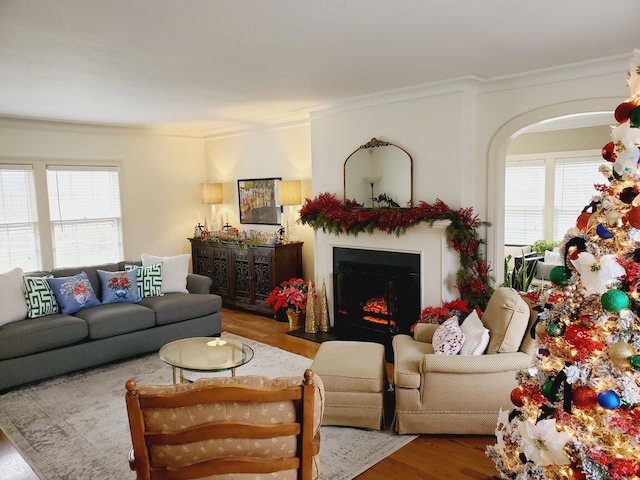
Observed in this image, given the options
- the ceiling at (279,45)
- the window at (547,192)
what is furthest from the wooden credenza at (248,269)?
the window at (547,192)

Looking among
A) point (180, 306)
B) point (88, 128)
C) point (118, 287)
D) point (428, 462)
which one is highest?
point (88, 128)

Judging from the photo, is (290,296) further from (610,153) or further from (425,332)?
(610,153)

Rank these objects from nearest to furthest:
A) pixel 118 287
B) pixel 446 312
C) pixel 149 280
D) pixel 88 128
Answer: pixel 446 312, pixel 118 287, pixel 149 280, pixel 88 128

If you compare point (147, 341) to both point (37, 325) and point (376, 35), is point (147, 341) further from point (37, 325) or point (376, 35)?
point (376, 35)

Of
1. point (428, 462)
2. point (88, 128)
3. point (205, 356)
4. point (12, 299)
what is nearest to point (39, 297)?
point (12, 299)

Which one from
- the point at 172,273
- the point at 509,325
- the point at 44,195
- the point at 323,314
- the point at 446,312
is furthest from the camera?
the point at 44,195

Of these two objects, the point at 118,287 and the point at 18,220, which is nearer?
the point at 118,287

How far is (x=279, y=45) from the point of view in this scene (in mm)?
3230

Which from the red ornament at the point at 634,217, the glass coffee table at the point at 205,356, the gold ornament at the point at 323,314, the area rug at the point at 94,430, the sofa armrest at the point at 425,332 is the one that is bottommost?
the area rug at the point at 94,430

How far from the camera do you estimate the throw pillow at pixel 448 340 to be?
3.36 m

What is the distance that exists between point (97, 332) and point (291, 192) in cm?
284

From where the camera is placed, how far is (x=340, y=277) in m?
5.71

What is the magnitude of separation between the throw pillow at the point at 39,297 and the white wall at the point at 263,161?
3.04 metres

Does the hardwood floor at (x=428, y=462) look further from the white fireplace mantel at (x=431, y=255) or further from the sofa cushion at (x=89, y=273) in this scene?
the sofa cushion at (x=89, y=273)
